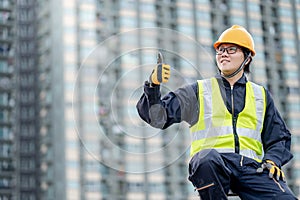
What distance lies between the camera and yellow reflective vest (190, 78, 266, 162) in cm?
670

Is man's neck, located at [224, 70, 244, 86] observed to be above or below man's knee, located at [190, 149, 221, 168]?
above

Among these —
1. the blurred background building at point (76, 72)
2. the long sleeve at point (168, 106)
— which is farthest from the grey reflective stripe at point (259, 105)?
the blurred background building at point (76, 72)

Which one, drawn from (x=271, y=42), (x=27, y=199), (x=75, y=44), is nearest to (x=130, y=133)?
(x=75, y=44)

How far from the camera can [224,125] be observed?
676 cm

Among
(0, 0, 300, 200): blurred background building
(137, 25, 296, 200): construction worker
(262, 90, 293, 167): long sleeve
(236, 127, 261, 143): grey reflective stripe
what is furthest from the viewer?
(0, 0, 300, 200): blurred background building

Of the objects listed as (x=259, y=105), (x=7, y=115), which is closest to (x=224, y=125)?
(x=259, y=105)

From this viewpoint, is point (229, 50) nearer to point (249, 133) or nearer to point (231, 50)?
point (231, 50)

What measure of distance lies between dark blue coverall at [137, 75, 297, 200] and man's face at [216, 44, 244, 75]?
112 mm

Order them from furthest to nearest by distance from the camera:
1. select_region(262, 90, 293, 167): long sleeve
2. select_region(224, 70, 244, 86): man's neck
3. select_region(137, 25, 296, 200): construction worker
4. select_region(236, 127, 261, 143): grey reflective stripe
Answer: select_region(224, 70, 244, 86): man's neck < select_region(262, 90, 293, 167): long sleeve < select_region(236, 127, 261, 143): grey reflective stripe < select_region(137, 25, 296, 200): construction worker

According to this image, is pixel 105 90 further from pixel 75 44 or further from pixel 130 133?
pixel 75 44

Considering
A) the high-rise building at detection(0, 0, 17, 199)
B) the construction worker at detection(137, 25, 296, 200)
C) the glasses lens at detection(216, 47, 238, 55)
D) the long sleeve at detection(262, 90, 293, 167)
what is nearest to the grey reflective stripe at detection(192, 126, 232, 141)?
the construction worker at detection(137, 25, 296, 200)

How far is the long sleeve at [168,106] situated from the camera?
6.62m

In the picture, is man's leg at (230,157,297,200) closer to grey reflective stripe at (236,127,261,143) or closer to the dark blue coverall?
the dark blue coverall

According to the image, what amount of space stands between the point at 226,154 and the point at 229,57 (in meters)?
0.88
